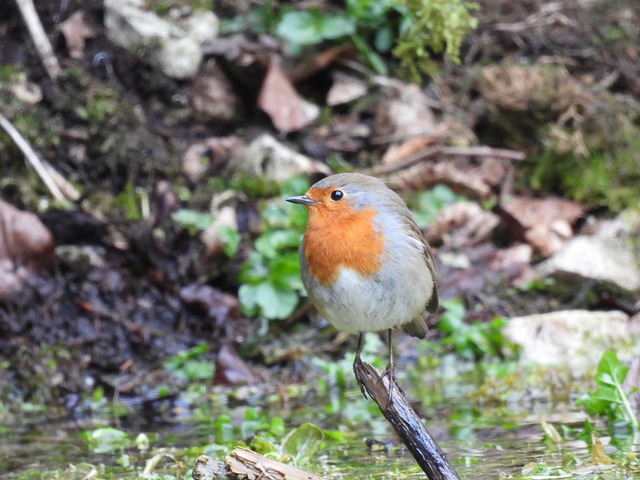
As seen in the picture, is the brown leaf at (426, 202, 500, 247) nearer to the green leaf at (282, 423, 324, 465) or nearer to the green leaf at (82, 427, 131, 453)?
the green leaf at (82, 427, 131, 453)

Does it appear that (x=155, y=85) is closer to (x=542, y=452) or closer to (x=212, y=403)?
(x=212, y=403)

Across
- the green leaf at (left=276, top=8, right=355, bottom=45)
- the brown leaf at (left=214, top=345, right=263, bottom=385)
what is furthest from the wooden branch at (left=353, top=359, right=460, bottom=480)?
the green leaf at (left=276, top=8, right=355, bottom=45)

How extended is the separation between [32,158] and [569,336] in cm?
376

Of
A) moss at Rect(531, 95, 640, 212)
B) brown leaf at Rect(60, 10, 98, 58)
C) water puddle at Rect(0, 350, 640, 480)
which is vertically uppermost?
brown leaf at Rect(60, 10, 98, 58)

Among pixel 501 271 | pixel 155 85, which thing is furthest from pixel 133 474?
pixel 155 85

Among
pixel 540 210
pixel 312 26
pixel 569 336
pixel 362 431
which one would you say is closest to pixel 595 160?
pixel 540 210

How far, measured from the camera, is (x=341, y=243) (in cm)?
330

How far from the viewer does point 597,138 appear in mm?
6754

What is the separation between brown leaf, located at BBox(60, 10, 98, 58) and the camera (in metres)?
6.82

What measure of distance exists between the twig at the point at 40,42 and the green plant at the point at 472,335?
3451 millimetres

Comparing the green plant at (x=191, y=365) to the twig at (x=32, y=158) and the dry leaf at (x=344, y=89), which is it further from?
the dry leaf at (x=344, y=89)

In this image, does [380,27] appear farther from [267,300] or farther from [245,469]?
[245,469]

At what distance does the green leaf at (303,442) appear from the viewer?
11.1ft

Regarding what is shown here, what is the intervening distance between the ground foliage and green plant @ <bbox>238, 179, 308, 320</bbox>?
0.02m
